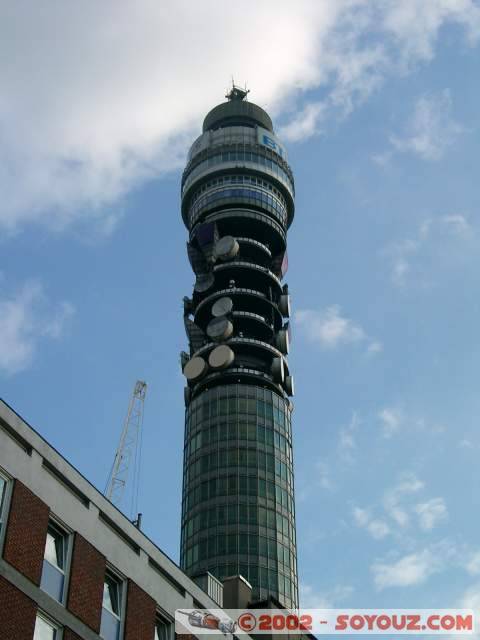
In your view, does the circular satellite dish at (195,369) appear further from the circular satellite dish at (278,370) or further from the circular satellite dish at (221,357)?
the circular satellite dish at (278,370)

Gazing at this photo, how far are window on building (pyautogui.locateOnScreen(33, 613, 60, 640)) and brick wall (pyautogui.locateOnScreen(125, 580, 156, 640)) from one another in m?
4.53

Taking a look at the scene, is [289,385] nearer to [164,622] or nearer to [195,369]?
[195,369]

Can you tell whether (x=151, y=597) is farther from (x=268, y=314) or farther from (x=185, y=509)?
(x=268, y=314)

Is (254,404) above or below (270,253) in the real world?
below

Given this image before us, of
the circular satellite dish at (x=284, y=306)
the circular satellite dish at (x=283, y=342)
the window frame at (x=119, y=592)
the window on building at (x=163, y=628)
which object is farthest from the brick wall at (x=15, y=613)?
the circular satellite dish at (x=284, y=306)

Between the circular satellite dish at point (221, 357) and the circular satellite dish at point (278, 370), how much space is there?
309 inches

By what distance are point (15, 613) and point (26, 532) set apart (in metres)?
3.01

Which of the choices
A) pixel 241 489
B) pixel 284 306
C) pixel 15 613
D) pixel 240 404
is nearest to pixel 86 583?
pixel 15 613

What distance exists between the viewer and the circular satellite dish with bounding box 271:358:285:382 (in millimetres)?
181500

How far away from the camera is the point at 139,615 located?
4172cm

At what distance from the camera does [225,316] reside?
18275cm

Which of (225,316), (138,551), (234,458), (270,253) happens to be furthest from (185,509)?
(138,551)

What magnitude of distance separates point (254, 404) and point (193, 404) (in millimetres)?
12322

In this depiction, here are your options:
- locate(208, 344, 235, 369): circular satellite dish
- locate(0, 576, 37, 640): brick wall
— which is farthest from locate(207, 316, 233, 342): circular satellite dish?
locate(0, 576, 37, 640): brick wall
